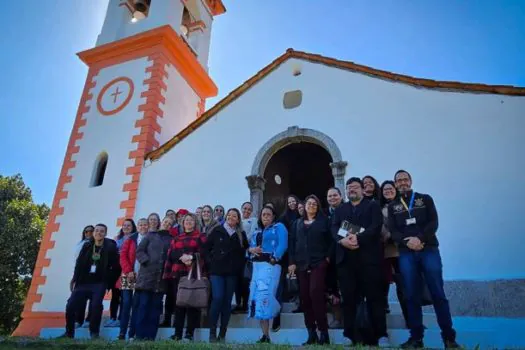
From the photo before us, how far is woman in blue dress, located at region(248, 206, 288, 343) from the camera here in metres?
4.79

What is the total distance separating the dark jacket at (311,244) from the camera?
4.61 m

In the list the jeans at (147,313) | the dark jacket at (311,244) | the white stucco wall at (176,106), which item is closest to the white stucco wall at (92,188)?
the white stucco wall at (176,106)

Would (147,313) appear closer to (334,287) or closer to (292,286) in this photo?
(292,286)

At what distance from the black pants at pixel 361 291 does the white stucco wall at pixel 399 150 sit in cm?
256

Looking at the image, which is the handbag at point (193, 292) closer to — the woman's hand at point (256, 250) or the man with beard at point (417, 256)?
the woman's hand at point (256, 250)

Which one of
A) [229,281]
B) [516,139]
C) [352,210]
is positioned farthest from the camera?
[516,139]

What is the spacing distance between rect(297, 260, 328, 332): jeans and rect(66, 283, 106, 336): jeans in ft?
10.2

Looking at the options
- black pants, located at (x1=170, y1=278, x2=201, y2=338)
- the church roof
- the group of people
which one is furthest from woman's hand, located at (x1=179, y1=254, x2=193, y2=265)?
the church roof

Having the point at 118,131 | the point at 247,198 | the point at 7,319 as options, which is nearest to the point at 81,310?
the point at 247,198

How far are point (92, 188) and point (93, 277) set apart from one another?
493 centimetres

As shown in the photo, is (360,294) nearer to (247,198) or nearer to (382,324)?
(382,324)

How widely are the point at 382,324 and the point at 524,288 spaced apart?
274 centimetres

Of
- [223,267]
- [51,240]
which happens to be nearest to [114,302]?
[223,267]

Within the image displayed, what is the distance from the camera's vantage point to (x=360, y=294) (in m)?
4.41
